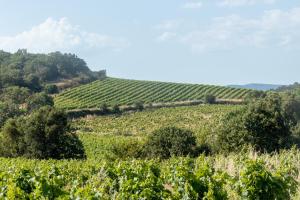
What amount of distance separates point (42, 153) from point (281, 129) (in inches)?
920

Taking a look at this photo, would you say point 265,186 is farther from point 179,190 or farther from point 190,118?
point 190,118

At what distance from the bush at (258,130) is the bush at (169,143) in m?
2.94

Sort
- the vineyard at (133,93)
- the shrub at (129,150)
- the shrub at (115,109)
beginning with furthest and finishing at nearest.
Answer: the vineyard at (133,93), the shrub at (115,109), the shrub at (129,150)

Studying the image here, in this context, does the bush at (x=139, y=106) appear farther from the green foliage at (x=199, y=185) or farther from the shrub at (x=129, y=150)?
the green foliage at (x=199, y=185)

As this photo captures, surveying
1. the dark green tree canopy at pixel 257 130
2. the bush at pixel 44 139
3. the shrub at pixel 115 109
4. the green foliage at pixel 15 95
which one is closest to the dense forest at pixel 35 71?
the green foliage at pixel 15 95

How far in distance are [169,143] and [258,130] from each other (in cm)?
759

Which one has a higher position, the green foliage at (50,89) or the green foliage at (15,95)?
the green foliage at (50,89)

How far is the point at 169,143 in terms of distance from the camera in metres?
37.4

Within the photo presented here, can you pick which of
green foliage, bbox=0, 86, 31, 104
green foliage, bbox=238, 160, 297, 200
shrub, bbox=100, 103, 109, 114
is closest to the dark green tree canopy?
green foliage, bbox=238, 160, 297, 200

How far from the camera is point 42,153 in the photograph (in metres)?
44.4

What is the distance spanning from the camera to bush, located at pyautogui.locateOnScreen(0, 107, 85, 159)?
1747 inches

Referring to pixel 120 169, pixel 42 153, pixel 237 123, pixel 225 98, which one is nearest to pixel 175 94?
pixel 225 98

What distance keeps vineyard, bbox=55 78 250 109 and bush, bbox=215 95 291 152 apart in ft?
201

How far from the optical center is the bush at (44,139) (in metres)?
44.4
